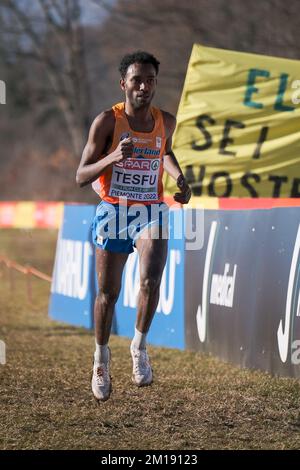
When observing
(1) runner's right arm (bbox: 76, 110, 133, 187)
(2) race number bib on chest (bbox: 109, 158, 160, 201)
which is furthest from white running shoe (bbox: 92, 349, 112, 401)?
(1) runner's right arm (bbox: 76, 110, 133, 187)

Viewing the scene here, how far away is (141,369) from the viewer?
700 centimetres

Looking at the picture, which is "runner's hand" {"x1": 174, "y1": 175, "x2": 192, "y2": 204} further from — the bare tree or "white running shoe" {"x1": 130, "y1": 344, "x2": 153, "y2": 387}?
the bare tree

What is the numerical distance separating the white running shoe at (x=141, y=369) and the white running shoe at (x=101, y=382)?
0.62 ft

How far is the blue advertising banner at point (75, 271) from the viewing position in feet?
40.4

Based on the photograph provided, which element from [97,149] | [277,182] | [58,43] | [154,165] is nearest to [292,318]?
[154,165]

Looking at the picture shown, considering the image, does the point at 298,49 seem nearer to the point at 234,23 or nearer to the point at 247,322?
the point at 234,23

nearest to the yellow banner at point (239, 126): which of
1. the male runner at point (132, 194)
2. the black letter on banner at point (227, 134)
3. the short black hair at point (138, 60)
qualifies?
the black letter on banner at point (227, 134)

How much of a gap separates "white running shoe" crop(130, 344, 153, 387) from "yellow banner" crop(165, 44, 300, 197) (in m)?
4.18

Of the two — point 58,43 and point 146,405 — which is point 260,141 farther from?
point 58,43

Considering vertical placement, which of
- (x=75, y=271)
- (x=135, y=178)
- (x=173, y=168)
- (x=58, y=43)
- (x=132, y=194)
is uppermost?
(x=58, y=43)

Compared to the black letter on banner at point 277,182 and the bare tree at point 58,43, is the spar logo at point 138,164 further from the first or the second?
the bare tree at point 58,43

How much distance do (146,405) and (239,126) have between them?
16.1ft

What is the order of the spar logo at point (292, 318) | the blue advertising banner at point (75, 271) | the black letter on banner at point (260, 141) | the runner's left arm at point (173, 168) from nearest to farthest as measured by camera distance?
the runner's left arm at point (173, 168) → the spar logo at point (292, 318) → the black letter on banner at point (260, 141) → the blue advertising banner at point (75, 271)

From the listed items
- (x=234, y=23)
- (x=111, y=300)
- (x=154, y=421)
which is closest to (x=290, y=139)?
(x=111, y=300)
